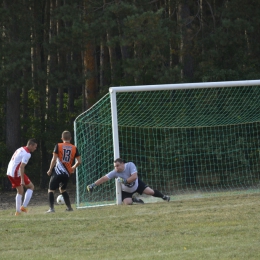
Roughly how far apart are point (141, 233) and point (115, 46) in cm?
1566

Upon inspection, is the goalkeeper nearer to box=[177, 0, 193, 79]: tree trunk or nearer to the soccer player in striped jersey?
the soccer player in striped jersey

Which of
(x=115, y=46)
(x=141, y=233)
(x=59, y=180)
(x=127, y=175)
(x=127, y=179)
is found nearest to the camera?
(x=141, y=233)

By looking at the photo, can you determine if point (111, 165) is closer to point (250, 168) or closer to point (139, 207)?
point (250, 168)

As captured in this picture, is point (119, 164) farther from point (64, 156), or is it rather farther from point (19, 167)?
point (19, 167)

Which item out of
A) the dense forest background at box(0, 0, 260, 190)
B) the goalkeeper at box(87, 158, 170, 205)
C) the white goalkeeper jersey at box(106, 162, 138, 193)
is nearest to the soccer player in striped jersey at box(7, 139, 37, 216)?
the goalkeeper at box(87, 158, 170, 205)

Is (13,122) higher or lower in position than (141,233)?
higher

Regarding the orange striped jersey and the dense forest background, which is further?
the dense forest background

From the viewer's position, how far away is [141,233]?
10.1 m

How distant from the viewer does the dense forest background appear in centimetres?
2414

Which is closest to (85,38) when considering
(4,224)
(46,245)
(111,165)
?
(111,165)

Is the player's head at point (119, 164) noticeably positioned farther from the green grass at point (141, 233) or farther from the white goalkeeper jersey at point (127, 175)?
the green grass at point (141, 233)

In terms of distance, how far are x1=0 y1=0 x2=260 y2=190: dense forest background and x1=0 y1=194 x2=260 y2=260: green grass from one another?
38.3 feet

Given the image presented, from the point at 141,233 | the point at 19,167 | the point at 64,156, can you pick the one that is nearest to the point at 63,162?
the point at 64,156

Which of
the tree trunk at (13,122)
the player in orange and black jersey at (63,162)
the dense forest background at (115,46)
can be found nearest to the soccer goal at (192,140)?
the dense forest background at (115,46)
